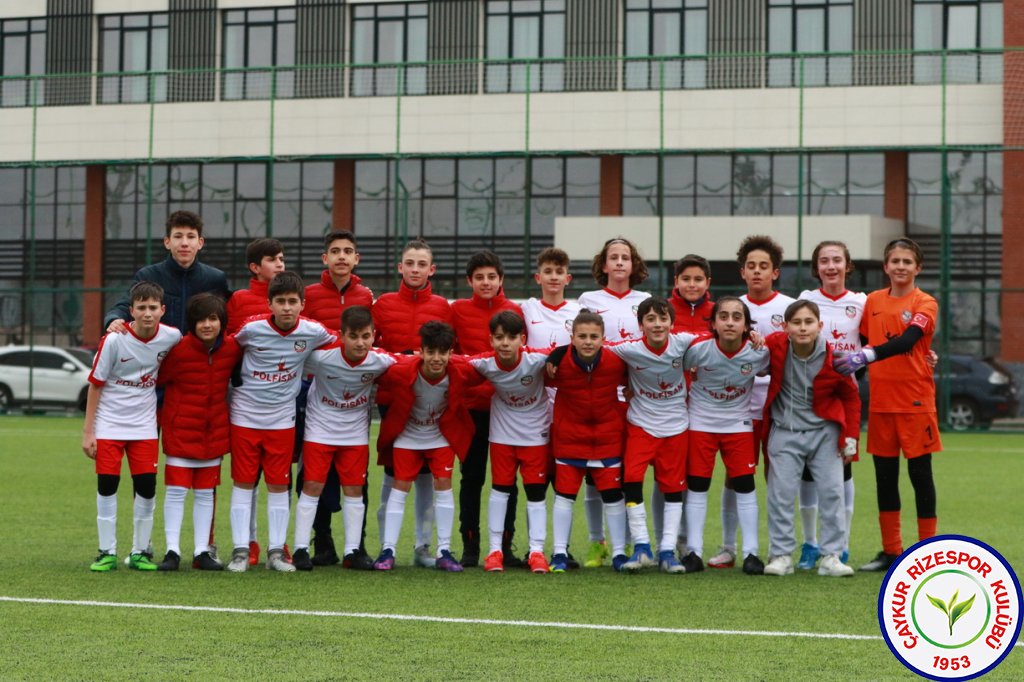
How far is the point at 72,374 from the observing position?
80.0 ft

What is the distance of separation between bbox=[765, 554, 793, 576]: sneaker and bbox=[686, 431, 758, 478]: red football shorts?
0.46m

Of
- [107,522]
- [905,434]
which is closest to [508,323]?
[905,434]

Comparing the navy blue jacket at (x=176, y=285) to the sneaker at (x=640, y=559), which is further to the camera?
the navy blue jacket at (x=176, y=285)

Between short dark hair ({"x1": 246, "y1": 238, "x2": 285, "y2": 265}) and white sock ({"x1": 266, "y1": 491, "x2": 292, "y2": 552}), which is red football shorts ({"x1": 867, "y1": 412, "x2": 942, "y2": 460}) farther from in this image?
short dark hair ({"x1": 246, "y1": 238, "x2": 285, "y2": 265})

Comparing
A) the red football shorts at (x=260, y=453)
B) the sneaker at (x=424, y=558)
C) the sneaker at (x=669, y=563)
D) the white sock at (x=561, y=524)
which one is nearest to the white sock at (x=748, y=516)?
the sneaker at (x=669, y=563)

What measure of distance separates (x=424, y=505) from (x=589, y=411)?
107 cm

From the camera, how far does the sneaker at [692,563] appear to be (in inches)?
290

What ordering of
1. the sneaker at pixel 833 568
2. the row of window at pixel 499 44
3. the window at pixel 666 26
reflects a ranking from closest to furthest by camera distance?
the sneaker at pixel 833 568
the row of window at pixel 499 44
the window at pixel 666 26

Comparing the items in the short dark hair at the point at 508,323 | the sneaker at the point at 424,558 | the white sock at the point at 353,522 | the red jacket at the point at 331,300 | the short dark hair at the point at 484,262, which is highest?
the short dark hair at the point at 484,262

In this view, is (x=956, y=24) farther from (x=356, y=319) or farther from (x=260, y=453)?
(x=260, y=453)

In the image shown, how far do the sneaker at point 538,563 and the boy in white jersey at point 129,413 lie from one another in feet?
6.27

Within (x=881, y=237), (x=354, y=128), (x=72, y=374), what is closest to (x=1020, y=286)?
(x=881, y=237)

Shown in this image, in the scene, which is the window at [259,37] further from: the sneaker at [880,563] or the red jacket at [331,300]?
the sneaker at [880,563]

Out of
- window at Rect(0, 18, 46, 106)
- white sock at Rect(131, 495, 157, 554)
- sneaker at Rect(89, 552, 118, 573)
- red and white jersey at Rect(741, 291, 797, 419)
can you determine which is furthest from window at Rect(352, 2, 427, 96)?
sneaker at Rect(89, 552, 118, 573)
